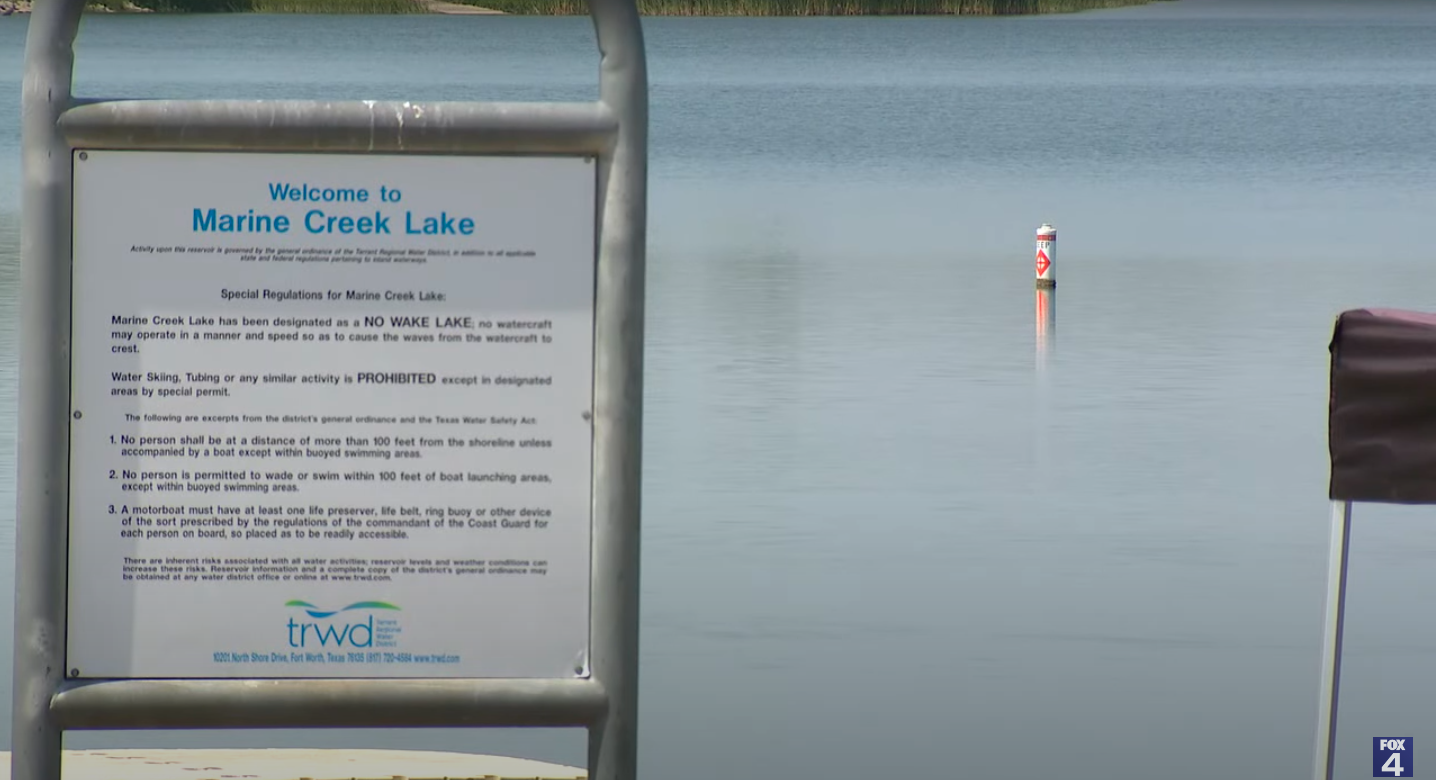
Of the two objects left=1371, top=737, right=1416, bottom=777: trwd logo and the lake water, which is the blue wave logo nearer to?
the lake water

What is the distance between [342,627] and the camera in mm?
4039

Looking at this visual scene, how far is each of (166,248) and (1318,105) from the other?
57826 millimetres

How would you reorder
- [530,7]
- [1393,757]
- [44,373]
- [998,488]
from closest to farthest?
[44,373]
[1393,757]
[998,488]
[530,7]

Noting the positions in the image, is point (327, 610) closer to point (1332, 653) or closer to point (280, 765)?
point (280, 765)

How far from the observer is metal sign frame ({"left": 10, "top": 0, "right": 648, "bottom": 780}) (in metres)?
3.99

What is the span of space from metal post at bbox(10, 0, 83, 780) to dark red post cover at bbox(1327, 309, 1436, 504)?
2573 millimetres

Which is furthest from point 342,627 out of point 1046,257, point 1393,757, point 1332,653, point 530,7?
point 530,7

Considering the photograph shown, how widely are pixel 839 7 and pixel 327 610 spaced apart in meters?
122

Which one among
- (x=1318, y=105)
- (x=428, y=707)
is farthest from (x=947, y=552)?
(x=1318, y=105)

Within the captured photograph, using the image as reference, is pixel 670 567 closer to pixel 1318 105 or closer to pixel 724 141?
pixel 724 141

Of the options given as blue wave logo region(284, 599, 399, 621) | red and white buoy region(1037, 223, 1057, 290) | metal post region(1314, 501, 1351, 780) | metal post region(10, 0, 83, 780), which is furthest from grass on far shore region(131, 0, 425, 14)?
blue wave logo region(284, 599, 399, 621)

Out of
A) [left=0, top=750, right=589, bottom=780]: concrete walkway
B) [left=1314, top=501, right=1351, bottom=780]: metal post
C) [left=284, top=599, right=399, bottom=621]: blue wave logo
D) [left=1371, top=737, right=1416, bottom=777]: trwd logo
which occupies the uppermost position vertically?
[left=284, top=599, right=399, bottom=621]: blue wave logo

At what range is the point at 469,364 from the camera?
159 inches

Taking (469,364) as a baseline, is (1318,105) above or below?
above
